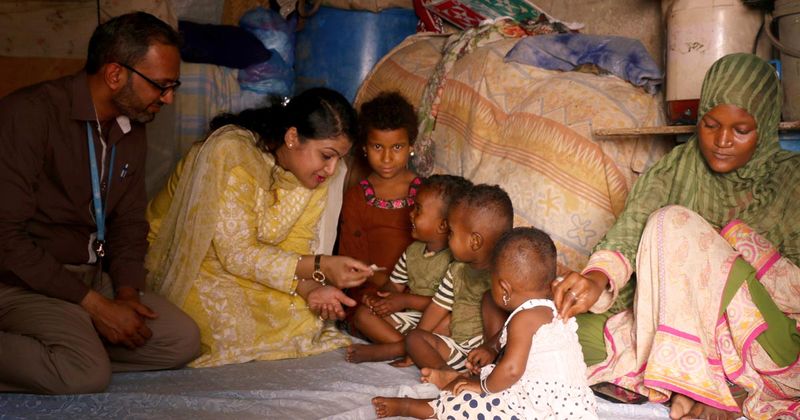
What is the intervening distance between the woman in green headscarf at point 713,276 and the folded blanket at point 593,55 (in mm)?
654

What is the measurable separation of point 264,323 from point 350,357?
434mm

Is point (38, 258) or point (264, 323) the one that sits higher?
point (38, 258)

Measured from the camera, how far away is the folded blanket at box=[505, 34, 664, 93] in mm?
3514

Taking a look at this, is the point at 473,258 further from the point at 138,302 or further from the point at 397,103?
the point at 138,302

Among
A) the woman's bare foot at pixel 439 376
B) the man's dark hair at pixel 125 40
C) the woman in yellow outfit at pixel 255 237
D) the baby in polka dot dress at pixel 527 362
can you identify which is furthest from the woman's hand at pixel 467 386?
the man's dark hair at pixel 125 40

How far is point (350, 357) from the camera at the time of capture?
132 inches

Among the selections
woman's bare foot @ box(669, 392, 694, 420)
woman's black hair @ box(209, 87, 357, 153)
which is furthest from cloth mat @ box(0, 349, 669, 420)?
woman's black hair @ box(209, 87, 357, 153)

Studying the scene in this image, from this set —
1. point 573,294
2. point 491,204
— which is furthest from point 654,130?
point 573,294

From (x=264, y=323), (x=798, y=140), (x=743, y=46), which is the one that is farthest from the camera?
(x=264, y=323)

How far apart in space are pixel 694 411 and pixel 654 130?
1.14 m

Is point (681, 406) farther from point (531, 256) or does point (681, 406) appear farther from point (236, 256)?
point (236, 256)

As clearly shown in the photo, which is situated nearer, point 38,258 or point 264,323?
point 38,258

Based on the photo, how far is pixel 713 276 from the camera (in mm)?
2576

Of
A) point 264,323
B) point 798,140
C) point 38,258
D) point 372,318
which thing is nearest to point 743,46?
point 798,140
